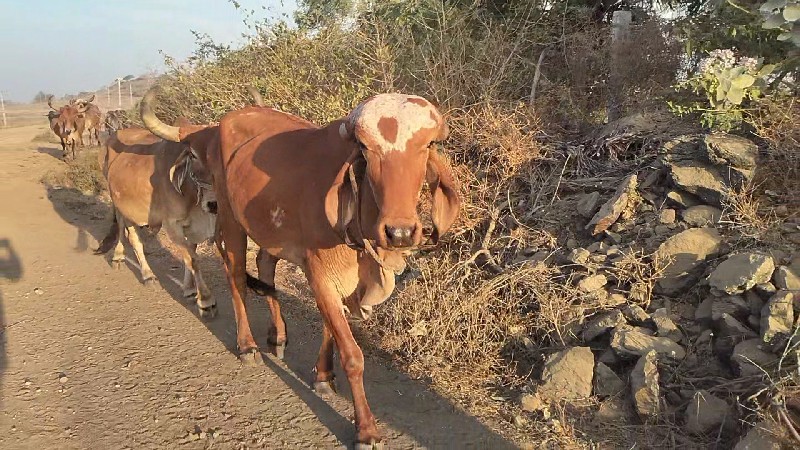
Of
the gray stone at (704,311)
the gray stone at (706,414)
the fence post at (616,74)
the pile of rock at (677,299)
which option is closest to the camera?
the gray stone at (706,414)

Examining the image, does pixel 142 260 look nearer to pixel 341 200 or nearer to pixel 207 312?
pixel 207 312

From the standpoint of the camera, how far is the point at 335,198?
3.07 meters

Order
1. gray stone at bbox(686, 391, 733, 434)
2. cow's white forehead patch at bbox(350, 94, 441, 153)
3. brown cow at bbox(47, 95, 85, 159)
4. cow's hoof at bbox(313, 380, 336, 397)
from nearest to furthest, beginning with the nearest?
1. cow's white forehead patch at bbox(350, 94, 441, 153)
2. gray stone at bbox(686, 391, 733, 434)
3. cow's hoof at bbox(313, 380, 336, 397)
4. brown cow at bbox(47, 95, 85, 159)

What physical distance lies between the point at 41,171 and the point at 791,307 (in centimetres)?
1559

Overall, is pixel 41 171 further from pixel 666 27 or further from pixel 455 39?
pixel 666 27

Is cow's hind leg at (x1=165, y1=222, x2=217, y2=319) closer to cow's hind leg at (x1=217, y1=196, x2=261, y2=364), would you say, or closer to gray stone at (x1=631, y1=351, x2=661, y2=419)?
cow's hind leg at (x1=217, y1=196, x2=261, y2=364)

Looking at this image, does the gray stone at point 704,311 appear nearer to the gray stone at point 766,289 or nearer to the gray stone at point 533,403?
the gray stone at point 766,289

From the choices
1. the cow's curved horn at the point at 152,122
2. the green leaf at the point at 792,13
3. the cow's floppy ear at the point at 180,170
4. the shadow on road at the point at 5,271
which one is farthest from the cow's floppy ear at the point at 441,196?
the shadow on road at the point at 5,271

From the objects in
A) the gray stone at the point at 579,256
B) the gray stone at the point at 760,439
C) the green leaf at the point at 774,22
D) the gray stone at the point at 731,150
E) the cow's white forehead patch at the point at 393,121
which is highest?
the green leaf at the point at 774,22

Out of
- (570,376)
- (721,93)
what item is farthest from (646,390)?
(721,93)

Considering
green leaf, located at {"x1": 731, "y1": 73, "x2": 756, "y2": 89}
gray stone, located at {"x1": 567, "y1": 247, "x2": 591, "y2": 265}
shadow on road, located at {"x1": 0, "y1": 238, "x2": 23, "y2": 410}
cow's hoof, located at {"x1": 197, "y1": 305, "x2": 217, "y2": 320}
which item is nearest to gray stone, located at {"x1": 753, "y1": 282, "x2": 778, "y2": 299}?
gray stone, located at {"x1": 567, "y1": 247, "x2": 591, "y2": 265}

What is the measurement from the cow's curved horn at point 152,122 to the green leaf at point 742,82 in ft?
15.8

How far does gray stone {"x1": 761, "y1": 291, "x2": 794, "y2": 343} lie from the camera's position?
331 centimetres

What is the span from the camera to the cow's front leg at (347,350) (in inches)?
137
